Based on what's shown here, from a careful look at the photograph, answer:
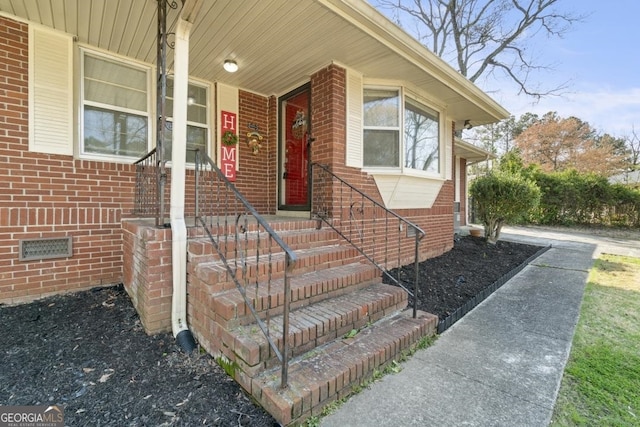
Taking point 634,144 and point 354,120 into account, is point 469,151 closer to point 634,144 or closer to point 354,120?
point 354,120

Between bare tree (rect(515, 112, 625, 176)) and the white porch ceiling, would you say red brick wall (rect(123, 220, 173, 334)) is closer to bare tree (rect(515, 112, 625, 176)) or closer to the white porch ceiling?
the white porch ceiling

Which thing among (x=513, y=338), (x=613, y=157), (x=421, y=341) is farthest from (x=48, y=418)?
(x=613, y=157)

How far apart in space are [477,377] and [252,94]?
16.0ft

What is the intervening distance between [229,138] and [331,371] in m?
3.82

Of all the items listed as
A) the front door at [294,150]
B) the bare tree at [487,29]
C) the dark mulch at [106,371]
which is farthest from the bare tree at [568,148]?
the dark mulch at [106,371]

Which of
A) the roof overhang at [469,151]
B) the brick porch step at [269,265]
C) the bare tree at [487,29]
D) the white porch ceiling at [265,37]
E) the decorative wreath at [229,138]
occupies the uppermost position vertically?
the bare tree at [487,29]

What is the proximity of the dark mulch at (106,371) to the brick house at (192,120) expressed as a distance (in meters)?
0.17

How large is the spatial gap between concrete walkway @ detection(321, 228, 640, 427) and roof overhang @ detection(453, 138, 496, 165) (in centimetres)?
592

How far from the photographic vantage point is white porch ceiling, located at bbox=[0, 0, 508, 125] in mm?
2885

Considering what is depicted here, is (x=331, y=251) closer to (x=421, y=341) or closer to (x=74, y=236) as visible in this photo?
(x=421, y=341)

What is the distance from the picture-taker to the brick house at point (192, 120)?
2.84m

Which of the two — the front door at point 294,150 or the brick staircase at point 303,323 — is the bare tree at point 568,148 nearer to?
the front door at point 294,150

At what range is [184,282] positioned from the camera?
2.57 metres

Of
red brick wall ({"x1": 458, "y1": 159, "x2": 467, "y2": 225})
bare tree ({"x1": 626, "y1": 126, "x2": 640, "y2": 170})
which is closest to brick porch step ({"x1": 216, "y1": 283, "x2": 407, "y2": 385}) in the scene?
red brick wall ({"x1": 458, "y1": 159, "x2": 467, "y2": 225})
